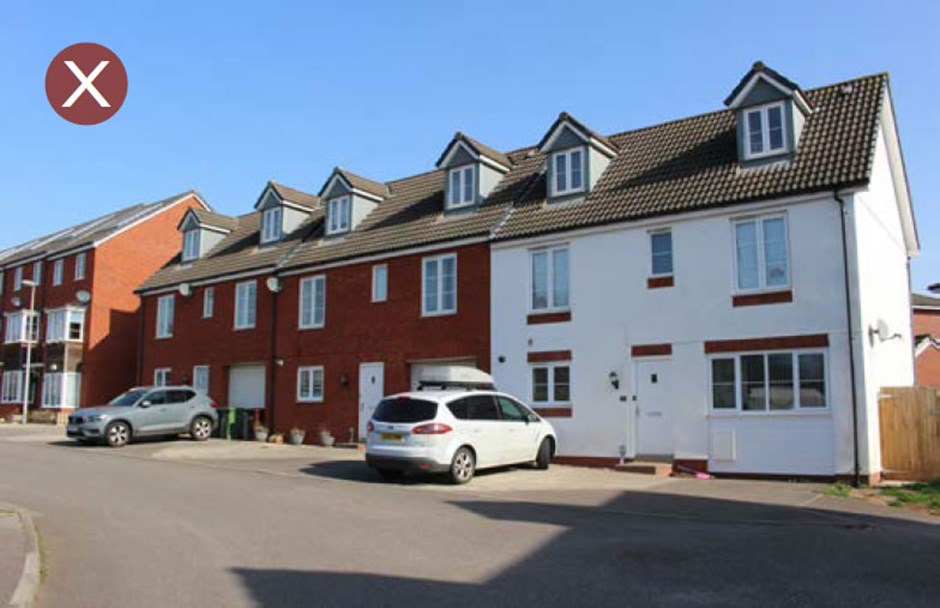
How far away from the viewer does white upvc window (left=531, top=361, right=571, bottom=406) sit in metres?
19.5

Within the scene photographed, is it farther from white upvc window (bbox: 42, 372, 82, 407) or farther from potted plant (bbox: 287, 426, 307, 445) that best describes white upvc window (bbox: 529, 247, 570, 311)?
white upvc window (bbox: 42, 372, 82, 407)

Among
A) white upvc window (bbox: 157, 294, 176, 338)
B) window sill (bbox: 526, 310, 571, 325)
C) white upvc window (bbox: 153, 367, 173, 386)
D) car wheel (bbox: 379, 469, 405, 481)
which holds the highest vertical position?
white upvc window (bbox: 157, 294, 176, 338)

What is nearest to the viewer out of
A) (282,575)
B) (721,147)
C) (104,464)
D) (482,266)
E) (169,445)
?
(282,575)

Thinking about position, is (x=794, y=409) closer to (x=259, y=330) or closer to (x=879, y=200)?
(x=879, y=200)

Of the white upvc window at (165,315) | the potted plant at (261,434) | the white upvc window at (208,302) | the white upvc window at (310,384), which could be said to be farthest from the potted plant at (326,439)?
the white upvc window at (165,315)

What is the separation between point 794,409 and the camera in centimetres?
1602

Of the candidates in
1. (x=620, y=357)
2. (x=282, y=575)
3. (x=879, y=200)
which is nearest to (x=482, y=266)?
(x=620, y=357)

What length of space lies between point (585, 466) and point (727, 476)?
11.0 feet

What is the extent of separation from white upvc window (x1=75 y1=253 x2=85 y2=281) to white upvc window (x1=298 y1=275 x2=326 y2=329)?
1865cm

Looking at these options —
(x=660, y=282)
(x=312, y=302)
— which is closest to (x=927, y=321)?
(x=660, y=282)

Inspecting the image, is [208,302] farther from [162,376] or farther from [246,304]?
[162,376]

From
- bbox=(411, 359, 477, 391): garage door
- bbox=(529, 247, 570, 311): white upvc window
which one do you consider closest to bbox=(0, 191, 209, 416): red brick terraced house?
bbox=(411, 359, 477, 391): garage door

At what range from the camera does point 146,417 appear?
23469 millimetres

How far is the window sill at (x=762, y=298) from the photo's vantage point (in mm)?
16411
